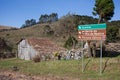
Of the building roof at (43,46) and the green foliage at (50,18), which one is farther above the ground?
the green foliage at (50,18)

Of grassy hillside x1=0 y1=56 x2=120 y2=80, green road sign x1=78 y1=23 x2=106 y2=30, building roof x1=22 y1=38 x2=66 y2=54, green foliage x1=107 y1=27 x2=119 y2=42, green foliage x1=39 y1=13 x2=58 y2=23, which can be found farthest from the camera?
green foliage x1=39 y1=13 x2=58 y2=23

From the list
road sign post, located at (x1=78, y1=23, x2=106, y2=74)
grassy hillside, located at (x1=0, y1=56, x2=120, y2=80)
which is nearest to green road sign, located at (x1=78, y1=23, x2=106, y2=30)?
road sign post, located at (x1=78, y1=23, x2=106, y2=74)

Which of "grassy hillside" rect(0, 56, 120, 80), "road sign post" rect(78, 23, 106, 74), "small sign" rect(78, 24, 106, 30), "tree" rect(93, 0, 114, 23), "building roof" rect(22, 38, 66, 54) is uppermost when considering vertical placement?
"tree" rect(93, 0, 114, 23)

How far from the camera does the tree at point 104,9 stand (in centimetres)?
2761

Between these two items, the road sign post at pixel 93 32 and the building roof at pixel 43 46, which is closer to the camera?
the road sign post at pixel 93 32

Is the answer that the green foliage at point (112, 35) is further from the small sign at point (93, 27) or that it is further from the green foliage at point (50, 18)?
the green foliage at point (50, 18)

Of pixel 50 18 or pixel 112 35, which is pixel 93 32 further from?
pixel 50 18

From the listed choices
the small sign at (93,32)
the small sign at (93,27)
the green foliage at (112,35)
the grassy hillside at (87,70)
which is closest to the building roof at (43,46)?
the grassy hillside at (87,70)

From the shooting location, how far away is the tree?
27606 millimetres

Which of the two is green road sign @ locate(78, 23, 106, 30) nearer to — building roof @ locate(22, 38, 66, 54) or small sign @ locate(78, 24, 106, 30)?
small sign @ locate(78, 24, 106, 30)

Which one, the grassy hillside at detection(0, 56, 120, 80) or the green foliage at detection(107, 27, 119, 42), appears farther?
the green foliage at detection(107, 27, 119, 42)

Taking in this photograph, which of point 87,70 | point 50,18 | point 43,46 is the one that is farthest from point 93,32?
point 50,18

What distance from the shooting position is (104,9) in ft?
90.8

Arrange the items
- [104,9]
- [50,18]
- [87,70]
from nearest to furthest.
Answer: [87,70] → [104,9] → [50,18]
